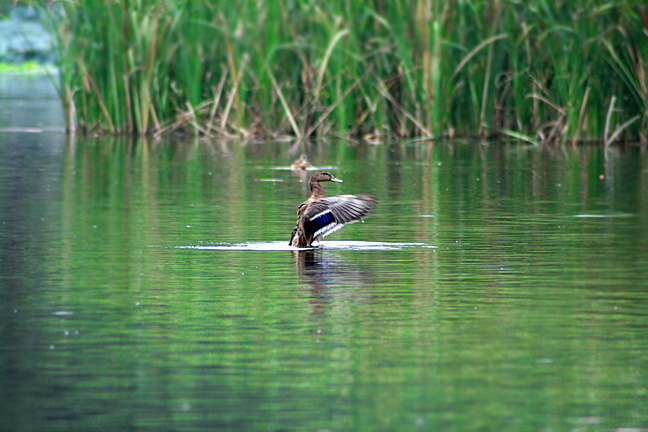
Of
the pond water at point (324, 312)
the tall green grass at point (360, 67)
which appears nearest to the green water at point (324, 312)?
the pond water at point (324, 312)

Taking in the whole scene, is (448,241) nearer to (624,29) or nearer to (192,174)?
(192,174)

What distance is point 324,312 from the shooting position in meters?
7.45

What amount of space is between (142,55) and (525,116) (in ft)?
20.8

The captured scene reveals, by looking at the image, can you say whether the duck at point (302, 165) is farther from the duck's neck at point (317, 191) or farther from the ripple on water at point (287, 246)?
the ripple on water at point (287, 246)

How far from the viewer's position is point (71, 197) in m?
14.6

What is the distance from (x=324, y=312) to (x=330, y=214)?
120 inches

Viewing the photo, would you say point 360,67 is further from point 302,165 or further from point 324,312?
point 324,312

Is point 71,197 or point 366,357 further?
point 71,197

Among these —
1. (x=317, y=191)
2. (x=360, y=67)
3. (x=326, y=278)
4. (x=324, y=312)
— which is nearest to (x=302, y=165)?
(x=360, y=67)

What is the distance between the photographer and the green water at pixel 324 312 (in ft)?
17.6

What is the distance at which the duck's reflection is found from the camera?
26.1 feet

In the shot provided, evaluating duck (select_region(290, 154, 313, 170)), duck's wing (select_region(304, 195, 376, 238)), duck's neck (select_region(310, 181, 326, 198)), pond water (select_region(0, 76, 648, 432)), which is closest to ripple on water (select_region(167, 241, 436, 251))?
pond water (select_region(0, 76, 648, 432))

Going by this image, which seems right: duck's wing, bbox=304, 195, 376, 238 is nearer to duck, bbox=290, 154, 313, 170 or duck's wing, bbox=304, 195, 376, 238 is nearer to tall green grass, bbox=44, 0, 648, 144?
duck, bbox=290, 154, 313, 170

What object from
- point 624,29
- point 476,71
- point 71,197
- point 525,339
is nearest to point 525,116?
point 476,71
